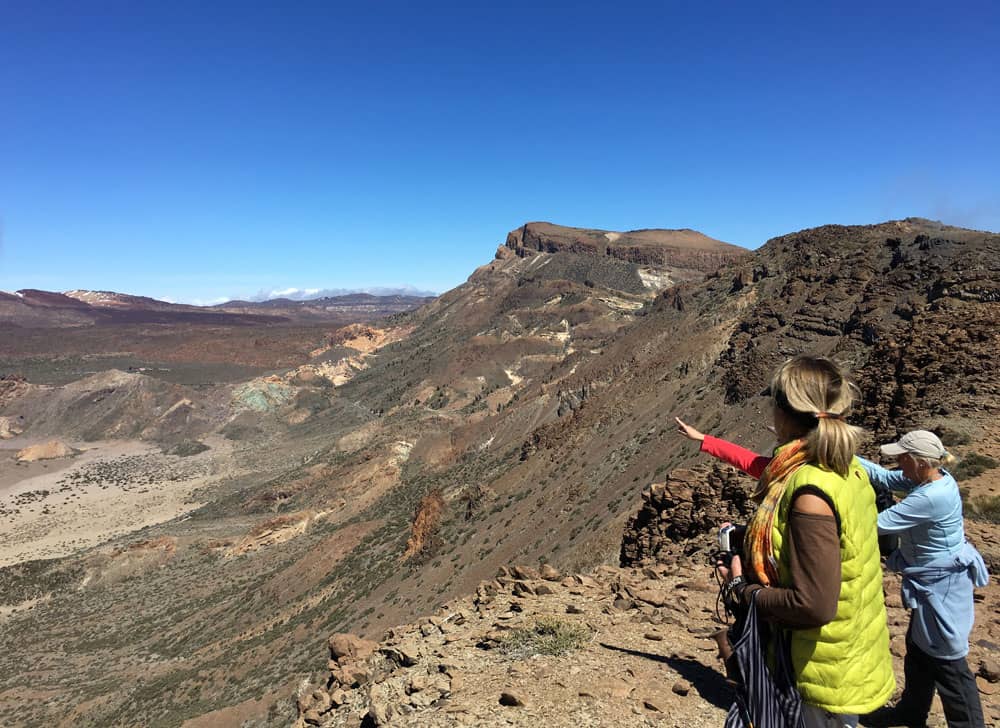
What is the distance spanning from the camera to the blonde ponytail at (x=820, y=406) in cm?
200

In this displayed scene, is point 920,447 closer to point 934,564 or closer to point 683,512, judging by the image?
point 934,564

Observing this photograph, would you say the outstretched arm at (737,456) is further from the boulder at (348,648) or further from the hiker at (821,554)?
the boulder at (348,648)

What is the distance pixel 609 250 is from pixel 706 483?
90893mm

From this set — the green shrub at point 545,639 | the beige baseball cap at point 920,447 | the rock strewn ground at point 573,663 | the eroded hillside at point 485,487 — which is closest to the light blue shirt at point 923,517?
the beige baseball cap at point 920,447

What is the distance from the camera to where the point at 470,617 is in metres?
7.00

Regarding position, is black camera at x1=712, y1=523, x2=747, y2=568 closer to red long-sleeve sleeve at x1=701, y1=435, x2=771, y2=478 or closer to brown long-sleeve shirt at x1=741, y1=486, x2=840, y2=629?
red long-sleeve sleeve at x1=701, y1=435, x2=771, y2=478

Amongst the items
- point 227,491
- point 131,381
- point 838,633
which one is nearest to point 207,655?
point 838,633

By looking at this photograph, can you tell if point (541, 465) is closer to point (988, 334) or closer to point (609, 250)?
point (988, 334)

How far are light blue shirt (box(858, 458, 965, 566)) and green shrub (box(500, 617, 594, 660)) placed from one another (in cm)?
315

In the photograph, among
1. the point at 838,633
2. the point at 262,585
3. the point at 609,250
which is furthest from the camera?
the point at 609,250

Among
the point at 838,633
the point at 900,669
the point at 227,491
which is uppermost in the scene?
the point at 838,633

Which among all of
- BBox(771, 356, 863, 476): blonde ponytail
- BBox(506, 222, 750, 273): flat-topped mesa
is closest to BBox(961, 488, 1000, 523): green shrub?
BBox(771, 356, 863, 476): blonde ponytail

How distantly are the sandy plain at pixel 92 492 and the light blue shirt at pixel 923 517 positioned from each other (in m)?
43.4

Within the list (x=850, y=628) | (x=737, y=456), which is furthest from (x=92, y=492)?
(x=850, y=628)
